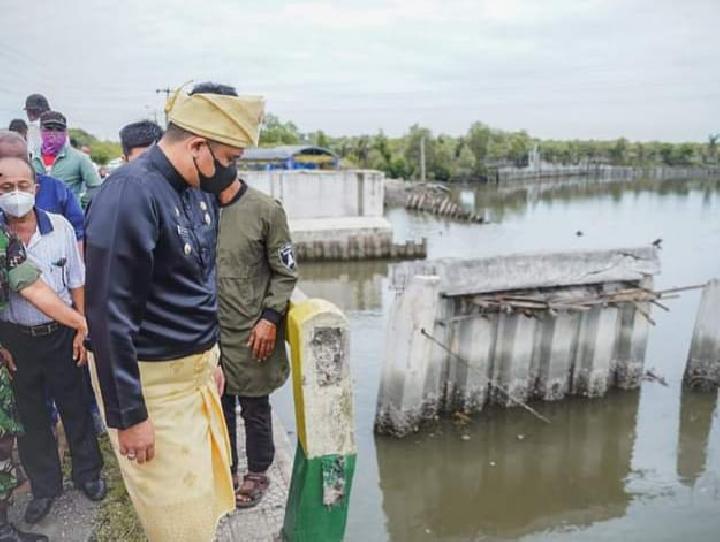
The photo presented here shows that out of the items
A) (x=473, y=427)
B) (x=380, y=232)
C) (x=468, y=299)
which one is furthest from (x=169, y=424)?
(x=380, y=232)

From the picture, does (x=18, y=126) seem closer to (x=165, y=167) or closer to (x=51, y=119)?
(x=51, y=119)

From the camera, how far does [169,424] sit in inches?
92.7

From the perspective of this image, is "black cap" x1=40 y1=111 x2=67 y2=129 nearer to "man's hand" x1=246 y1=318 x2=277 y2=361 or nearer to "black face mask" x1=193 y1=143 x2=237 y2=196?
"man's hand" x1=246 y1=318 x2=277 y2=361

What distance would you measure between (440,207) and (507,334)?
90.2 ft

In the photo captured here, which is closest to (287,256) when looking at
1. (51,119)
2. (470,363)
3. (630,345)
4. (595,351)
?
(51,119)

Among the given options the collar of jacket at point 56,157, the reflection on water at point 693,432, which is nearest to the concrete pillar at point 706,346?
the reflection on water at point 693,432

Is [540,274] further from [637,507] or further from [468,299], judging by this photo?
[637,507]

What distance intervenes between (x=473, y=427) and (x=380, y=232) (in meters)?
13.7

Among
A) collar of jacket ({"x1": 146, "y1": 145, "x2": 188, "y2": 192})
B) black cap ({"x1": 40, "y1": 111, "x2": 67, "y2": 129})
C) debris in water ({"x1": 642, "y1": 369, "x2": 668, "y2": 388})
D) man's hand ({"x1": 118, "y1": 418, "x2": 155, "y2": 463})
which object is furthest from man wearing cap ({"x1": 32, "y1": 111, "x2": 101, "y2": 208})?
debris in water ({"x1": 642, "y1": 369, "x2": 668, "y2": 388})

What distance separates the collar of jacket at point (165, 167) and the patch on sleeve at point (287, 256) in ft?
4.13

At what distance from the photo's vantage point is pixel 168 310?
91.0 inches

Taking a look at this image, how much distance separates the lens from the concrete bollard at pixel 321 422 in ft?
9.67

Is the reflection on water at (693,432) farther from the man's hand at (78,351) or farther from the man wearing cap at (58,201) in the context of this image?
the man wearing cap at (58,201)

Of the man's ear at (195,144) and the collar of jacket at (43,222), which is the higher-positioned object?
the man's ear at (195,144)
